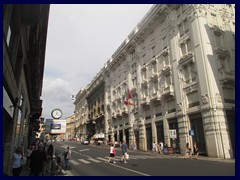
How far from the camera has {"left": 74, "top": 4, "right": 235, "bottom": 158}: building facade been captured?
21.1 m

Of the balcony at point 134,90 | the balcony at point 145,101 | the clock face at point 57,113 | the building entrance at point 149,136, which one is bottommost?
the building entrance at point 149,136

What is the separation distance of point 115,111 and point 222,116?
28.6 meters

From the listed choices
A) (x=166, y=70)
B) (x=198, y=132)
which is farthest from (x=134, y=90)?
(x=198, y=132)

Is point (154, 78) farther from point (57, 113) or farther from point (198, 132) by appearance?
point (57, 113)

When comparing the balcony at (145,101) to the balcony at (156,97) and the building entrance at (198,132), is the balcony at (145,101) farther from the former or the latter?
the building entrance at (198,132)

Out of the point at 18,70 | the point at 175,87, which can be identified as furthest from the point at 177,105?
the point at 18,70

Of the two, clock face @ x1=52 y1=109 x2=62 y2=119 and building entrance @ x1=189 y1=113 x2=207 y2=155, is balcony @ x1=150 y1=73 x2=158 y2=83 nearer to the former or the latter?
building entrance @ x1=189 y1=113 x2=207 y2=155

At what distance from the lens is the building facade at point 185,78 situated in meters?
21.1

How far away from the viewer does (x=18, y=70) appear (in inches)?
471

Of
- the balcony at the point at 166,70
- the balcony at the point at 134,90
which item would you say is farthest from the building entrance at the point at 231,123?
the balcony at the point at 134,90

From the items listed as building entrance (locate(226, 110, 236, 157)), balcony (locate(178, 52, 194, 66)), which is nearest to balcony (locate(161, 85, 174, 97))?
balcony (locate(178, 52, 194, 66))

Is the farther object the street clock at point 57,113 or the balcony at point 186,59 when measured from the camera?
the balcony at point 186,59

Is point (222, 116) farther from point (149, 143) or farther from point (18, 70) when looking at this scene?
point (18, 70)

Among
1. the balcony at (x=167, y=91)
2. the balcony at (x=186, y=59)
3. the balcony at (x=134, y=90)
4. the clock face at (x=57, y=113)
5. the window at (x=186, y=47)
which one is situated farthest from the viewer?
the balcony at (x=134, y=90)
